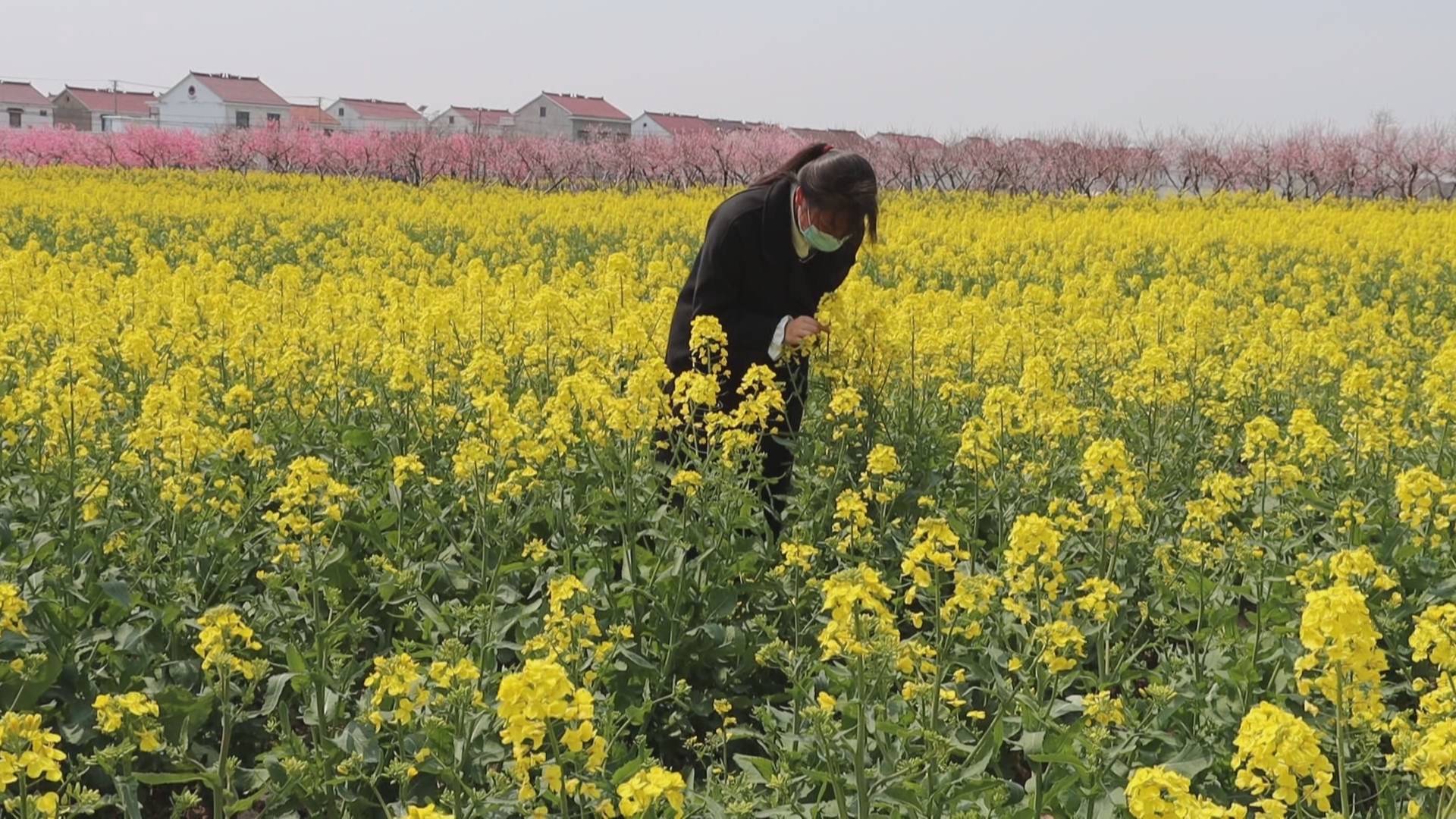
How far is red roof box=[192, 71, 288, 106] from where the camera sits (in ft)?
265

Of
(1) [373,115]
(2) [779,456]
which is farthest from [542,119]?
(2) [779,456]

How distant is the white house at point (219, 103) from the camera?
80.7 metres

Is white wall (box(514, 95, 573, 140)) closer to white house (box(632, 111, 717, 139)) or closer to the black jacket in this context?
white house (box(632, 111, 717, 139))

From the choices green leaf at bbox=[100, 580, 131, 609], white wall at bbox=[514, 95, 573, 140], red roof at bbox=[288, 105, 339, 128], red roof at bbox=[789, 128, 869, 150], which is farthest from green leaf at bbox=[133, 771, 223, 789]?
white wall at bbox=[514, 95, 573, 140]

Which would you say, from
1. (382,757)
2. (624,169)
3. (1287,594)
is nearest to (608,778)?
(382,757)

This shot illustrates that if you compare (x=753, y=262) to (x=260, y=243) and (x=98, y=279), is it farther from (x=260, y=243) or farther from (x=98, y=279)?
(x=260, y=243)

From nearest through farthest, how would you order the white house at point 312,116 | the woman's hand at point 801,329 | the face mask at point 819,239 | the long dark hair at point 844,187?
1. the long dark hair at point 844,187
2. the face mask at point 819,239
3. the woman's hand at point 801,329
4. the white house at point 312,116

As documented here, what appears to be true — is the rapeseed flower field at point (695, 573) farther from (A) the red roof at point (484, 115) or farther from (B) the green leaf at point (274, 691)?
(A) the red roof at point (484, 115)

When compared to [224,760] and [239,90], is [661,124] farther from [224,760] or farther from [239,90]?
[224,760]

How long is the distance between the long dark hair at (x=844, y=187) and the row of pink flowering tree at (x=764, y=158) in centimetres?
4081

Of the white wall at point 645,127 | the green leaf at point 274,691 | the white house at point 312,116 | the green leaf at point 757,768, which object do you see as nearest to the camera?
the green leaf at point 757,768

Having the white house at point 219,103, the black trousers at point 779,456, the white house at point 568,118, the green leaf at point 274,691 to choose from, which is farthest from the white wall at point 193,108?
the green leaf at point 274,691

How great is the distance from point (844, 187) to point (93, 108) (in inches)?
3631

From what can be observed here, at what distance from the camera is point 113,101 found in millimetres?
84938
